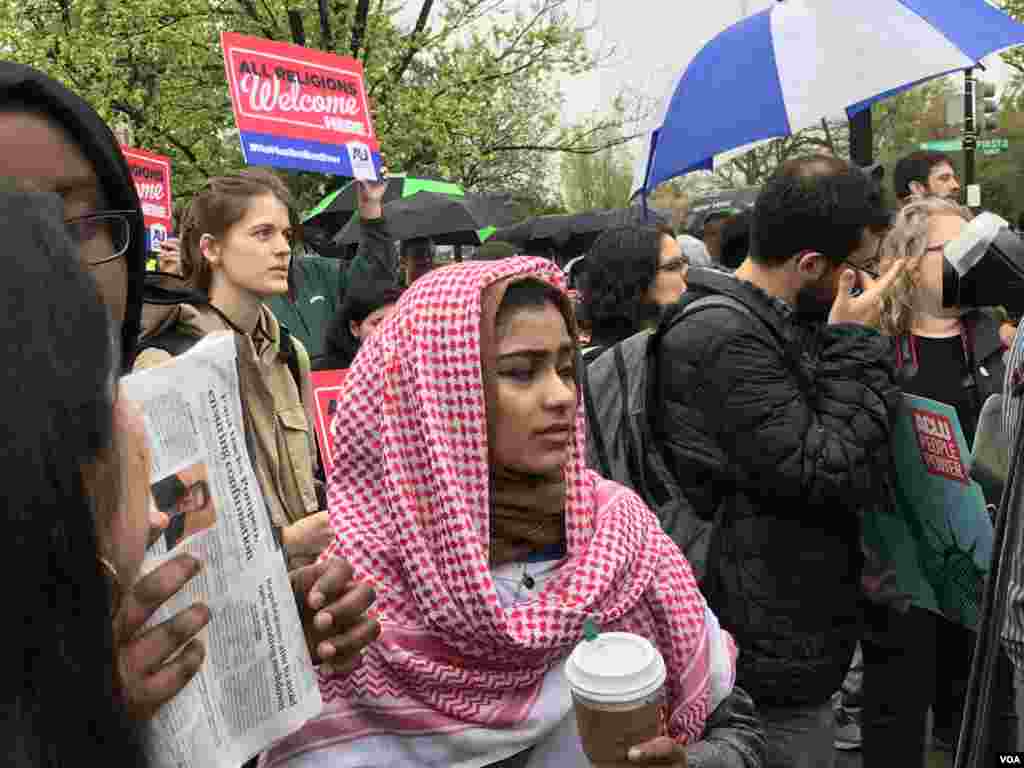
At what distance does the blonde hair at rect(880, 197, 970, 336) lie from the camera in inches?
134

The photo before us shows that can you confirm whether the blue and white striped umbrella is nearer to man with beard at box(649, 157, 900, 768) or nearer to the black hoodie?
man with beard at box(649, 157, 900, 768)

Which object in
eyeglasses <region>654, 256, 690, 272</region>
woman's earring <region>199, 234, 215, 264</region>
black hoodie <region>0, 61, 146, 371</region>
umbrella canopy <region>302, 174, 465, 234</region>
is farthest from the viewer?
umbrella canopy <region>302, 174, 465, 234</region>

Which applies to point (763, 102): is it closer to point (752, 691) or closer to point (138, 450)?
point (752, 691)

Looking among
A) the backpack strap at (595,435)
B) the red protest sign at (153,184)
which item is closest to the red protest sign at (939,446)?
the backpack strap at (595,435)

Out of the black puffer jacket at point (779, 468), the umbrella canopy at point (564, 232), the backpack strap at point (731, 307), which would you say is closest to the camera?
the black puffer jacket at point (779, 468)

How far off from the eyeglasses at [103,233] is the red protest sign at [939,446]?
87.9 inches

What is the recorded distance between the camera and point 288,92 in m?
5.43

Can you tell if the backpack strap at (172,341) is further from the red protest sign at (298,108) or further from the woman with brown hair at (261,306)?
the red protest sign at (298,108)

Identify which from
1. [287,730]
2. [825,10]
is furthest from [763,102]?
[287,730]

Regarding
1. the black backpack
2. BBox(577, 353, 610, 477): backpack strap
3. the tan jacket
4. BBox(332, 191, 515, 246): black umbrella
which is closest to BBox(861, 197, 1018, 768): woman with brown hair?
the black backpack

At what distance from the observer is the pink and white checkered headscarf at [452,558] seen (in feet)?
5.83

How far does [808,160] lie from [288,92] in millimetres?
3270

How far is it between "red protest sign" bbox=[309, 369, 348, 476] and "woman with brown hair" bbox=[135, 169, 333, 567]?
1.32 feet

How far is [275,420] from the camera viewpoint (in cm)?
338
